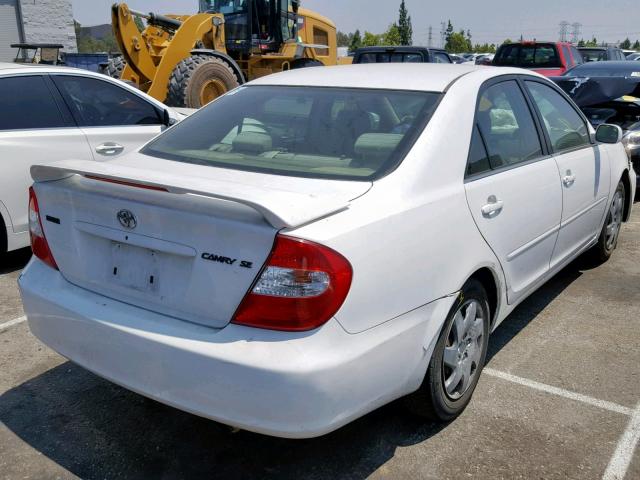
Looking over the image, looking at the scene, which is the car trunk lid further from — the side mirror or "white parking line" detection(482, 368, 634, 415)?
the side mirror

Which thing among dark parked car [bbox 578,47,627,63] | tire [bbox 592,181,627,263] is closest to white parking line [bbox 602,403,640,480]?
tire [bbox 592,181,627,263]

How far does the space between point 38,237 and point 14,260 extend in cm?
288

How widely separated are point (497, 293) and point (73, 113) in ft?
12.8

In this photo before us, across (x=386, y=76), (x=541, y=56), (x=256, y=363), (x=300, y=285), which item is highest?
(x=541, y=56)

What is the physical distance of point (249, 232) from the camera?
2.27m

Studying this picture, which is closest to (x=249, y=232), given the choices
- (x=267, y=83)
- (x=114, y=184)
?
(x=114, y=184)

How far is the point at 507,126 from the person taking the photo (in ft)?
11.7

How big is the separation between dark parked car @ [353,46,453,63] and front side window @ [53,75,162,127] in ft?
26.8

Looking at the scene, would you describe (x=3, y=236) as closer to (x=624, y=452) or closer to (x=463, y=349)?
(x=463, y=349)

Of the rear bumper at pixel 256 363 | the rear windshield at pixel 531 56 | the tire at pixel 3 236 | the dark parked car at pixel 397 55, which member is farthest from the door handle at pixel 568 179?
the rear windshield at pixel 531 56

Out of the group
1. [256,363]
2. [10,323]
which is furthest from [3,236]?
[256,363]

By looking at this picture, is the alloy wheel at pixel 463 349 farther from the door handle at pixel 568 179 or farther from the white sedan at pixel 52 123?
the white sedan at pixel 52 123

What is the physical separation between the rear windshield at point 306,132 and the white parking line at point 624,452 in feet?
5.16

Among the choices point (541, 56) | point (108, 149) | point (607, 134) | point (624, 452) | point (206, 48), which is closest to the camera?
point (624, 452)
